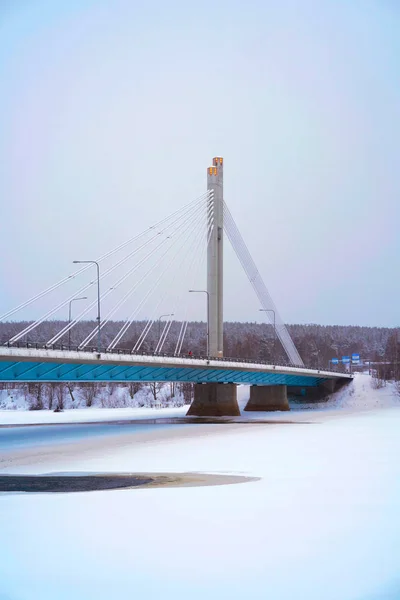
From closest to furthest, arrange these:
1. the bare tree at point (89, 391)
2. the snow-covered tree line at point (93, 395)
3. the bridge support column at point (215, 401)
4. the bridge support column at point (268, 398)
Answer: the bridge support column at point (215, 401) → the bridge support column at point (268, 398) → the snow-covered tree line at point (93, 395) → the bare tree at point (89, 391)

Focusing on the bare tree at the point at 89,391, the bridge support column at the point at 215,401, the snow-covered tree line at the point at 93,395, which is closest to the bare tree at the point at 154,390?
the snow-covered tree line at the point at 93,395

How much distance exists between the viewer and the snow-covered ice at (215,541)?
10.5 metres

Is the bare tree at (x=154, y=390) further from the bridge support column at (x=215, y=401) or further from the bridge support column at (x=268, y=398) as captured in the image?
the bridge support column at (x=215, y=401)

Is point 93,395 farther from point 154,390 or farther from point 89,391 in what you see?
point 154,390

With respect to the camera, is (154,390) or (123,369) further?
(154,390)

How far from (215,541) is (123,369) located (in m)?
48.5

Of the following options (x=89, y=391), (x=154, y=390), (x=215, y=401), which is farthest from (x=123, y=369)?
(x=89, y=391)

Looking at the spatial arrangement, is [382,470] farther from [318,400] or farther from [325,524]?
[318,400]

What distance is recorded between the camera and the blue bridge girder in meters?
46.0

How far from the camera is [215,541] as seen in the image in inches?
501

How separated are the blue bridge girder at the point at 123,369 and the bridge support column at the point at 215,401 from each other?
1434 millimetres

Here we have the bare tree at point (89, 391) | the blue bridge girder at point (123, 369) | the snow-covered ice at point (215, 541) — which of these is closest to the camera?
the snow-covered ice at point (215, 541)

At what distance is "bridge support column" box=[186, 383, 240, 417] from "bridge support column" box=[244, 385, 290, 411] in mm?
12288

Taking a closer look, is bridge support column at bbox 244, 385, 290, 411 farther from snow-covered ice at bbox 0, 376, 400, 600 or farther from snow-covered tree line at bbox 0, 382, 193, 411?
snow-covered ice at bbox 0, 376, 400, 600
